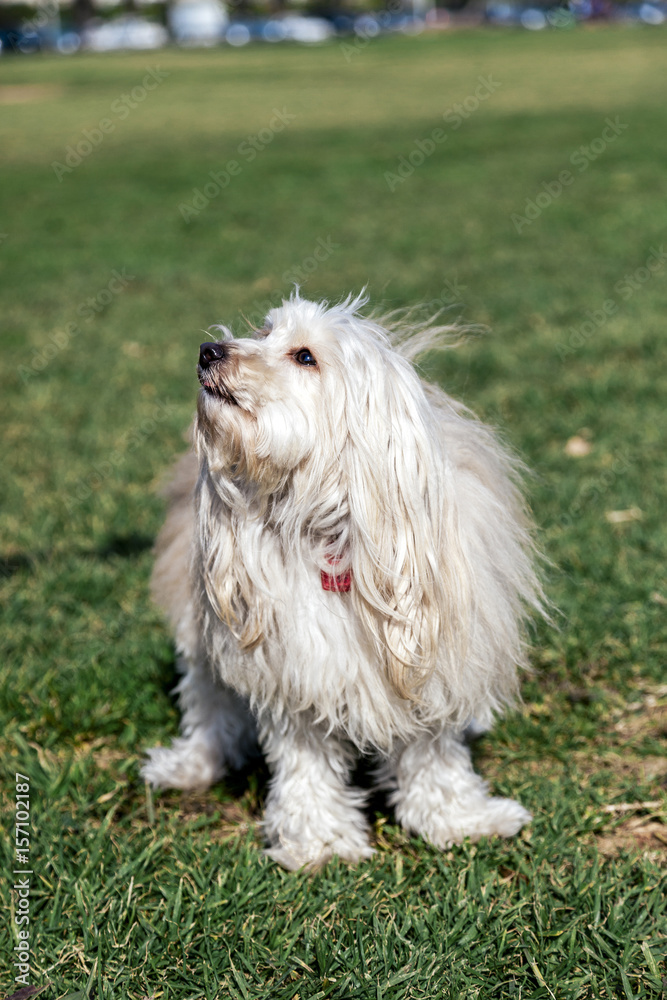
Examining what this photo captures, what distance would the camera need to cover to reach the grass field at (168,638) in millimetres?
2434

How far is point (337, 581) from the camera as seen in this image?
2.41m

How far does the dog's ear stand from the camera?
225 centimetres

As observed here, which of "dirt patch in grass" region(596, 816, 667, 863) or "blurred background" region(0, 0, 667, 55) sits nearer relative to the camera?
"dirt patch in grass" region(596, 816, 667, 863)

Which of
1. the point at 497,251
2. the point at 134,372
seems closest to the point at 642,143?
the point at 497,251

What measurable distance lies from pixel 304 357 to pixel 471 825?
4.66 ft

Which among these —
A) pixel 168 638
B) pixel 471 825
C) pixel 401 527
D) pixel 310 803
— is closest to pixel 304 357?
pixel 401 527

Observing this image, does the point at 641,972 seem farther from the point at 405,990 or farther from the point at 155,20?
the point at 155,20

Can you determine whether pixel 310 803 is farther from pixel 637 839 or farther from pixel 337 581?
pixel 637 839

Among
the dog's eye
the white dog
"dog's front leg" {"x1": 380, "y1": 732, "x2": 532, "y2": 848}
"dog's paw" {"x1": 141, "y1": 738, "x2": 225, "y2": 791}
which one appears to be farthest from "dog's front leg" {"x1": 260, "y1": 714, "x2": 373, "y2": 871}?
the dog's eye

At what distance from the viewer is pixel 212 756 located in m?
3.15

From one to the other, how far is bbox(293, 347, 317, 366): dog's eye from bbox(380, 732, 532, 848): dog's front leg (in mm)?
1137

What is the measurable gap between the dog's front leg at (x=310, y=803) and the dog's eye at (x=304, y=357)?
Answer: 39.9 inches

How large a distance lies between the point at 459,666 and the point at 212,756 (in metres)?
1.11

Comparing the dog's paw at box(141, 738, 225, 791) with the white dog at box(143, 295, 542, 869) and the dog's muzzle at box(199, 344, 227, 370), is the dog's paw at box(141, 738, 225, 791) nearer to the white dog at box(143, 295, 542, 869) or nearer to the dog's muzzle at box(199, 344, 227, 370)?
the white dog at box(143, 295, 542, 869)
